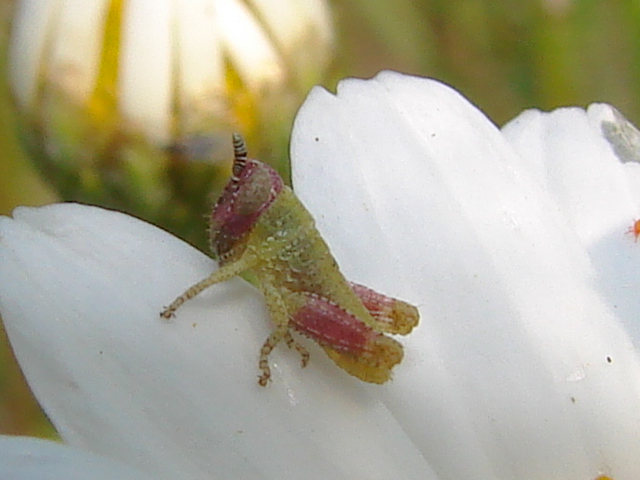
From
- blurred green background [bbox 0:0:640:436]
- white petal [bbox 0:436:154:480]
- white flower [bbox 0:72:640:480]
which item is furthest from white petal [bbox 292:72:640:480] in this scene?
blurred green background [bbox 0:0:640:436]

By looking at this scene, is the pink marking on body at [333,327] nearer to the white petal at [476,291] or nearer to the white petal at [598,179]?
the white petal at [476,291]

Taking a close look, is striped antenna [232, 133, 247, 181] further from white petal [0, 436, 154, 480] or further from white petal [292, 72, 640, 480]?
white petal [0, 436, 154, 480]

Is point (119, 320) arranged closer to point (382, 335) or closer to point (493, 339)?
point (382, 335)

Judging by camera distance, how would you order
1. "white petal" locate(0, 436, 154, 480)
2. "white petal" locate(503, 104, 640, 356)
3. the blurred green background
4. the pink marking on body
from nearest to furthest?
1. "white petal" locate(0, 436, 154, 480)
2. the pink marking on body
3. "white petal" locate(503, 104, 640, 356)
4. the blurred green background

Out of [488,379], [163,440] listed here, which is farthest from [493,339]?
[163,440]

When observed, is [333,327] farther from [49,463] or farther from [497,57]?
[497,57]

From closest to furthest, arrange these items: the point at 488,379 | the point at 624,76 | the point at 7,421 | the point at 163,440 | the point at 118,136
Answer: the point at 163,440 < the point at 488,379 < the point at 118,136 < the point at 7,421 < the point at 624,76
